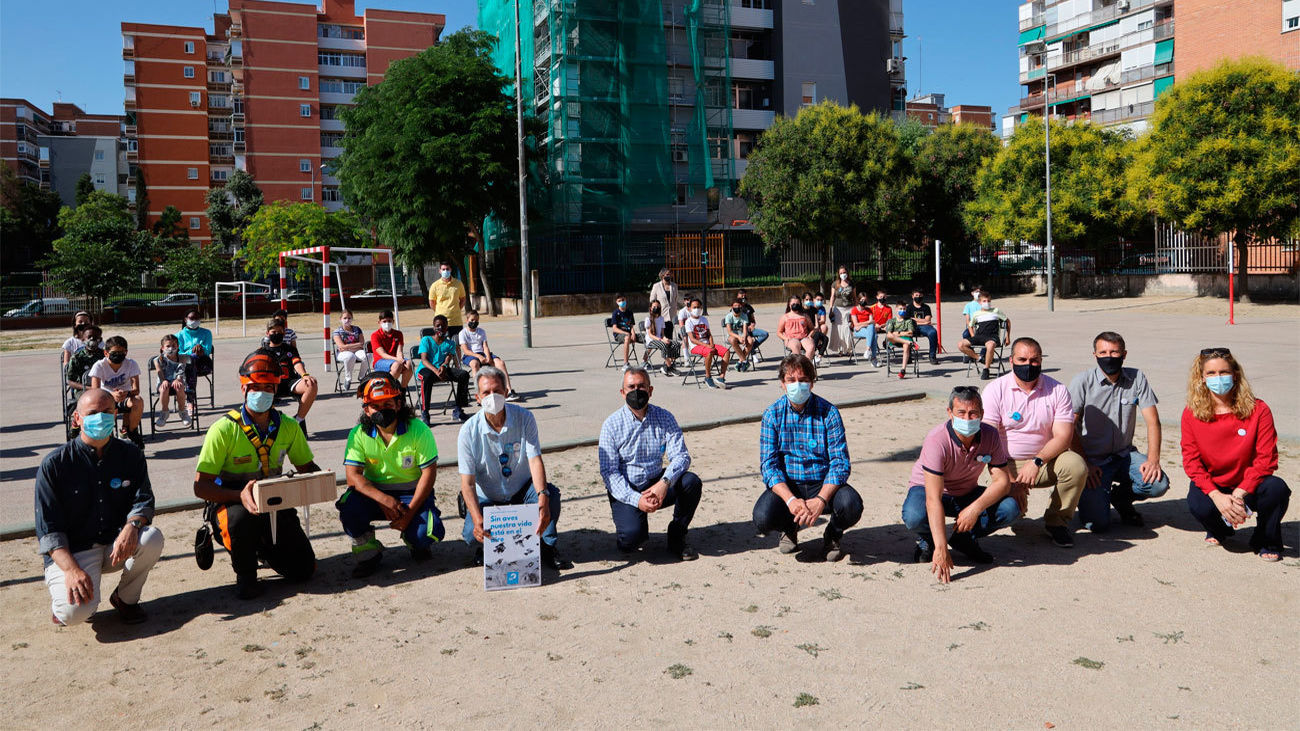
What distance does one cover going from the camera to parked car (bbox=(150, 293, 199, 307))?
43.2m

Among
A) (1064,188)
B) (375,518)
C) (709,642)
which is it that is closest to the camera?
(709,642)

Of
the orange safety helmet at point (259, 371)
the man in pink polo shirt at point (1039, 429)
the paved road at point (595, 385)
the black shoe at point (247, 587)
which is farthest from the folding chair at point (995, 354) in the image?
the black shoe at point (247, 587)

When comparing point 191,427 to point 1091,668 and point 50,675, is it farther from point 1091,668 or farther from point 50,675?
point 1091,668

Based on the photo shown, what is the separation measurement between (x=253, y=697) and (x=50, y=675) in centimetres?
114

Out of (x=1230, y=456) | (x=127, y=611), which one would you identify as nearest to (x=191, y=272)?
(x=127, y=611)

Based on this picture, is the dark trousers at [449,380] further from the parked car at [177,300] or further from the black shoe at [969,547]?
the parked car at [177,300]

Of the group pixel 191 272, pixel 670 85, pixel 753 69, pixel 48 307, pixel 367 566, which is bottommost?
pixel 367 566

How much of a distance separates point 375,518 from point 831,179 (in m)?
33.6

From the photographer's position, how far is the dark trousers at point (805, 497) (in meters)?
5.89

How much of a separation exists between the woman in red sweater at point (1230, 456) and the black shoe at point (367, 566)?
16.9ft

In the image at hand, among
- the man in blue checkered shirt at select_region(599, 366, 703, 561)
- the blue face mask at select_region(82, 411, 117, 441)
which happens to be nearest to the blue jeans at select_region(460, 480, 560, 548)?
the man in blue checkered shirt at select_region(599, 366, 703, 561)

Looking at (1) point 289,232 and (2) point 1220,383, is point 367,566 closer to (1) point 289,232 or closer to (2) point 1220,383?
(2) point 1220,383

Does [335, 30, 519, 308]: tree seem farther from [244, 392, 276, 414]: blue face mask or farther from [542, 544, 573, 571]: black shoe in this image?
[542, 544, 573, 571]: black shoe

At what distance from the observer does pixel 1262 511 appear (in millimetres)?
5746
